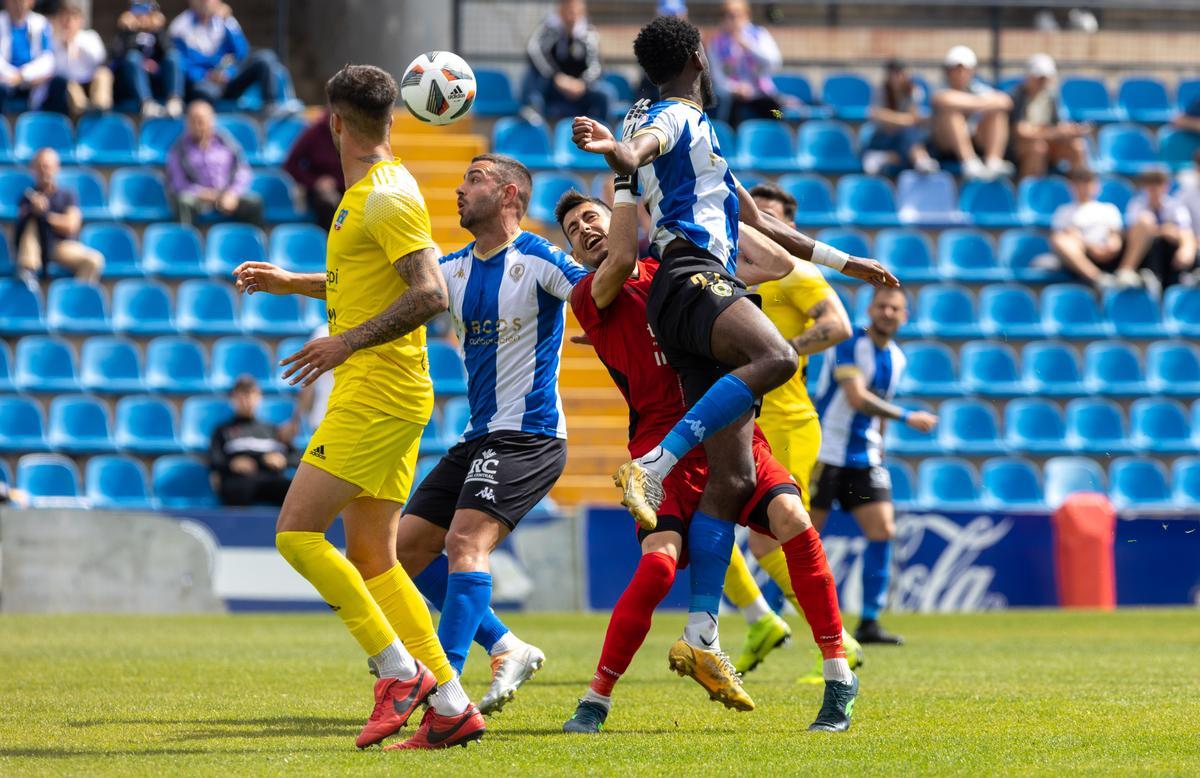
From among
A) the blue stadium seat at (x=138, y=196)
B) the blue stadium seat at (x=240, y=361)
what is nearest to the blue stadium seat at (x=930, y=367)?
the blue stadium seat at (x=240, y=361)

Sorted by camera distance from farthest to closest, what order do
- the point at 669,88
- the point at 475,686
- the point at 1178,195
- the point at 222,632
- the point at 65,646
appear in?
the point at 1178,195, the point at 222,632, the point at 65,646, the point at 475,686, the point at 669,88

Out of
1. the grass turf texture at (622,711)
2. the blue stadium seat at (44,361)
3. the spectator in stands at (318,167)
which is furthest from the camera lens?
the spectator in stands at (318,167)

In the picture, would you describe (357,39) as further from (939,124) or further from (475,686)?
(475,686)

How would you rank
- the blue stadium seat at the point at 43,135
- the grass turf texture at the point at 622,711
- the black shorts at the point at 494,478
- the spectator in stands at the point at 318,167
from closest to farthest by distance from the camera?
the grass turf texture at the point at 622,711 → the black shorts at the point at 494,478 → the spectator in stands at the point at 318,167 → the blue stadium seat at the point at 43,135

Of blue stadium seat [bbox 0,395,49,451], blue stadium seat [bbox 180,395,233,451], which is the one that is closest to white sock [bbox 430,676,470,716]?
blue stadium seat [bbox 180,395,233,451]

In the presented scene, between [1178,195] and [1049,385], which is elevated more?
[1178,195]

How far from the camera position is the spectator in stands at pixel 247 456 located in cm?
1483

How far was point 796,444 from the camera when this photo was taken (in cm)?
932

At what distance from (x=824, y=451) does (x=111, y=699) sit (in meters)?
5.38

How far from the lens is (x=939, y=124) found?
1998cm

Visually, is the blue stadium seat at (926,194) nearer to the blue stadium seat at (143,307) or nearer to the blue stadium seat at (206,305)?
the blue stadium seat at (206,305)

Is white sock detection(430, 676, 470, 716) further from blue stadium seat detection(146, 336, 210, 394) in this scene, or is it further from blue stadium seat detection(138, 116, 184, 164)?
blue stadium seat detection(138, 116, 184, 164)

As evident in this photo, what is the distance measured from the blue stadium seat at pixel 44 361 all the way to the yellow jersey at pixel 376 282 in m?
10.9

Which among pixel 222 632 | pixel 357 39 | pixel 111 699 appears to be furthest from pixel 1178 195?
pixel 111 699
